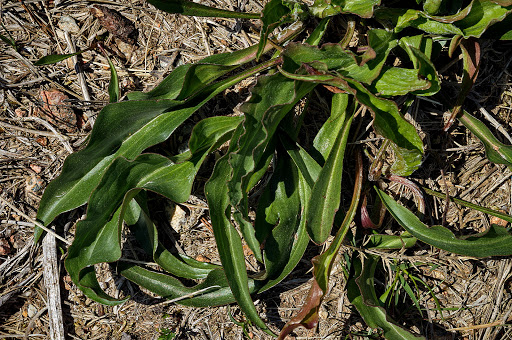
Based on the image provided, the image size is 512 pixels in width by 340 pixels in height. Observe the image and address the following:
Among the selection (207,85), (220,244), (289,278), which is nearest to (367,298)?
(289,278)

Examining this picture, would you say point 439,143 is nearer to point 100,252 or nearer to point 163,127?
point 163,127

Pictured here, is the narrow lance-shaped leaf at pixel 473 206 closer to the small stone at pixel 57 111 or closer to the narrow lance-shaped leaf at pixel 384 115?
the narrow lance-shaped leaf at pixel 384 115

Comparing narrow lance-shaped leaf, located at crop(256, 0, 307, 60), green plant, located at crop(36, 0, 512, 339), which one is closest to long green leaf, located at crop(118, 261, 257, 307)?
green plant, located at crop(36, 0, 512, 339)

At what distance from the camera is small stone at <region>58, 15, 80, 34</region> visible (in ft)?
6.88

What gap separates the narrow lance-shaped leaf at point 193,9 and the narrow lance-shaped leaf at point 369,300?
1.16 m

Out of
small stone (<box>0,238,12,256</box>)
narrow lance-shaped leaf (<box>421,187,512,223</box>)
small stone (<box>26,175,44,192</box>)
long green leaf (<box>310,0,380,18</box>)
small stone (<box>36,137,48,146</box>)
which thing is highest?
long green leaf (<box>310,0,380,18</box>)

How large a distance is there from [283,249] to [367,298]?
1.31ft

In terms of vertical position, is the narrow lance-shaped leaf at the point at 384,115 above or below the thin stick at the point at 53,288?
above

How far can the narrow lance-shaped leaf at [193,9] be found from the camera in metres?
1.79

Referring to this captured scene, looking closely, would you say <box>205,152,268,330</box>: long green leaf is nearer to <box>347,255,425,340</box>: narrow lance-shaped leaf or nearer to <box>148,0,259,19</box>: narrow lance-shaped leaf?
<box>347,255,425,340</box>: narrow lance-shaped leaf

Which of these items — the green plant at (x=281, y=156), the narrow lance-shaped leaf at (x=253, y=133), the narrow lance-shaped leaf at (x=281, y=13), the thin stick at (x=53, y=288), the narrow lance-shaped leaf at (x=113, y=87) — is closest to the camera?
the narrow lance-shaped leaf at (x=253, y=133)

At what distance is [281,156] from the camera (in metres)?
1.89

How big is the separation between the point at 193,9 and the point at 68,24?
66 centimetres

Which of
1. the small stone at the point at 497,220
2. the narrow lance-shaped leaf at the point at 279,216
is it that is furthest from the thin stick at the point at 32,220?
the small stone at the point at 497,220
